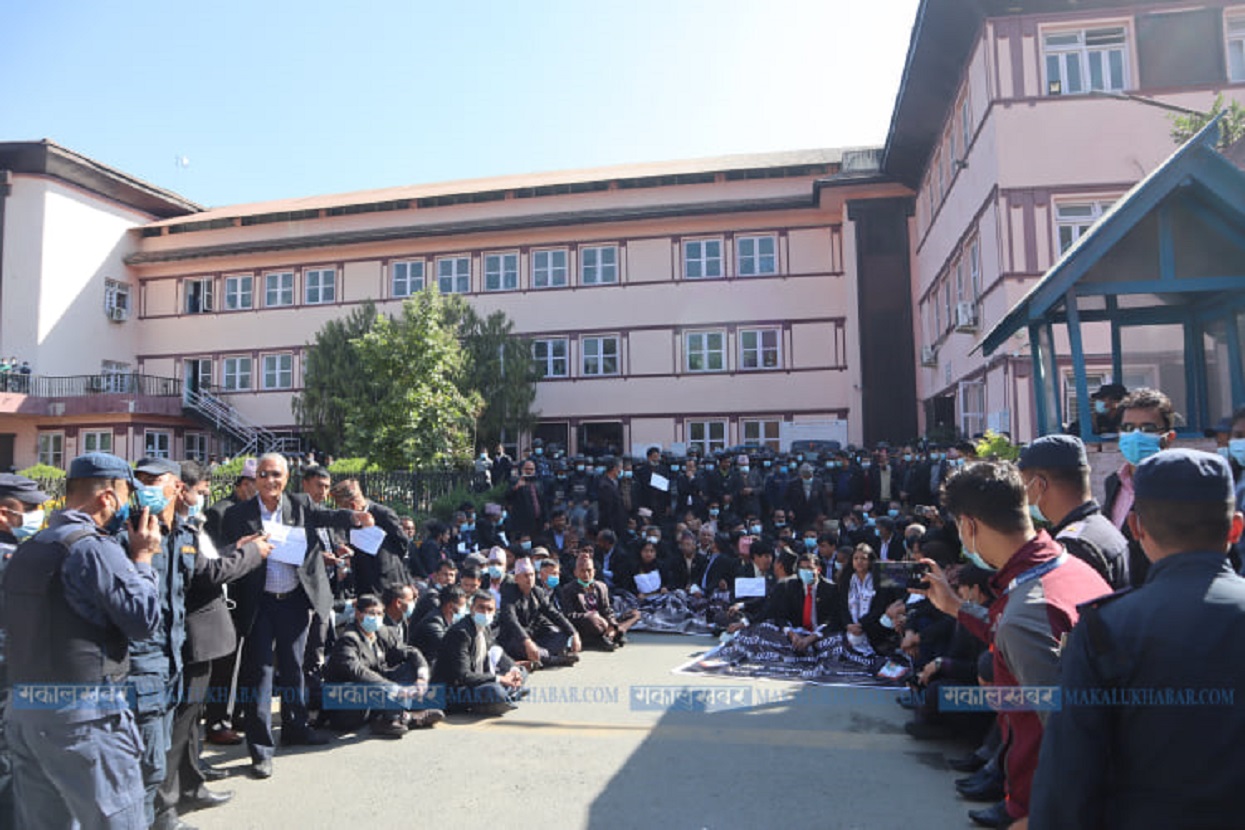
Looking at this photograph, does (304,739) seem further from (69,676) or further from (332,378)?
(332,378)

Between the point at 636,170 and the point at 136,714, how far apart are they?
96.4 ft

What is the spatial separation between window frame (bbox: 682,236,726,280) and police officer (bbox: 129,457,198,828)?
24143 millimetres

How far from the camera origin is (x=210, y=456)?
3192 cm

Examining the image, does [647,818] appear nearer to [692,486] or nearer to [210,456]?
[692,486]

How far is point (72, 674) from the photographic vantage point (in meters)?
3.23

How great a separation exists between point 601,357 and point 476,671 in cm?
2135

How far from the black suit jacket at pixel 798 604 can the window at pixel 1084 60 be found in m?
11.7

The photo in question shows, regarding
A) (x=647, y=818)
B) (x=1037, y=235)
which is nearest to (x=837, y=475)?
(x=1037, y=235)

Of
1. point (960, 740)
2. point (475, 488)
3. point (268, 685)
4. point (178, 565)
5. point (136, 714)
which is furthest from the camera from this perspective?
point (475, 488)

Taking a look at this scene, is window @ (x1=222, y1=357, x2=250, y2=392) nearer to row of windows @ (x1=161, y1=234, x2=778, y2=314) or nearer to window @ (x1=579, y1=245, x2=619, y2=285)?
row of windows @ (x1=161, y1=234, x2=778, y2=314)

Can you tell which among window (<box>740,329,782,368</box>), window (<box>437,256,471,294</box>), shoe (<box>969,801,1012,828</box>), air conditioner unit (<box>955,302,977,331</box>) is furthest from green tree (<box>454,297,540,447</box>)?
shoe (<box>969,801,1012,828</box>)

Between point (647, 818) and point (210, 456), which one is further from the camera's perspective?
point (210, 456)

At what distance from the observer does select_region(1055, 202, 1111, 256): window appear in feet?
49.6

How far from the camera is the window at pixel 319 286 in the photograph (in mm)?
30891
